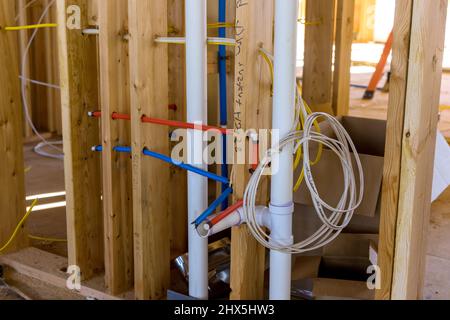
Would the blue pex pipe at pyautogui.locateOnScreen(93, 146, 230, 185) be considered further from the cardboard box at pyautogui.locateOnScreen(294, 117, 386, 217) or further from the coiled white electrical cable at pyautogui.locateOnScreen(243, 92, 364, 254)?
the cardboard box at pyautogui.locateOnScreen(294, 117, 386, 217)

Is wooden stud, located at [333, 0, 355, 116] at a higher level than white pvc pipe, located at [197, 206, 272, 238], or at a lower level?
higher

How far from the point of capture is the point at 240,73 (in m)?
1.69

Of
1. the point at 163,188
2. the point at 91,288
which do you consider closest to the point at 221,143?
the point at 163,188

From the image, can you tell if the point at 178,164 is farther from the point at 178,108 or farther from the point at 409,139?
the point at 409,139

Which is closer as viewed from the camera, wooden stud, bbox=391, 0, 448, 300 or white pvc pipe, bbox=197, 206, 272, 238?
wooden stud, bbox=391, 0, 448, 300

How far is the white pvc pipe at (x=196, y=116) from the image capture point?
1.79 meters

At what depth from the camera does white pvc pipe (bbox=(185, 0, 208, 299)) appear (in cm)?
179

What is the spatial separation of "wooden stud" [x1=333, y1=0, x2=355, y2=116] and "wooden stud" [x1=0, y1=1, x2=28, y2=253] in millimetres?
1989

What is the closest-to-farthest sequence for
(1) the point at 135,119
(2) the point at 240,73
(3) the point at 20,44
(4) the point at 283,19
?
(4) the point at 283,19 < (2) the point at 240,73 < (1) the point at 135,119 < (3) the point at 20,44

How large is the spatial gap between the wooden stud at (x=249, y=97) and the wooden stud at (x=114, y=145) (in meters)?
0.53

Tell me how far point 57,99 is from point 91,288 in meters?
3.19

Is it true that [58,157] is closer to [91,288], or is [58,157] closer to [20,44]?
[20,44]

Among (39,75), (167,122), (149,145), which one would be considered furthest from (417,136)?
(39,75)

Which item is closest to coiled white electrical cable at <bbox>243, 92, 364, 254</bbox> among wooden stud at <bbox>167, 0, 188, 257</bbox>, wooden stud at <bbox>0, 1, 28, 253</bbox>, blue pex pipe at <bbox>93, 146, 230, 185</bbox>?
blue pex pipe at <bbox>93, 146, 230, 185</bbox>
